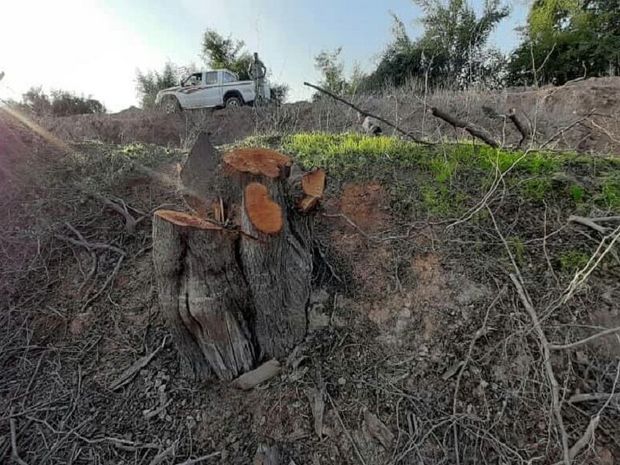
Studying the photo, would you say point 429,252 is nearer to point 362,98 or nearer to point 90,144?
point 90,144

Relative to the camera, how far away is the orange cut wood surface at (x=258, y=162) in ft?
5.03

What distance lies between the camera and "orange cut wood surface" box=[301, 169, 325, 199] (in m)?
1.70

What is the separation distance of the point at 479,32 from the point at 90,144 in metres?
12.8

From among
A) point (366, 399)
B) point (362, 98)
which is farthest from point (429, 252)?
Result: point (362, 98)

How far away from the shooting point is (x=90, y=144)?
367 cm

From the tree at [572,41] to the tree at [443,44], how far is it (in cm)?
104

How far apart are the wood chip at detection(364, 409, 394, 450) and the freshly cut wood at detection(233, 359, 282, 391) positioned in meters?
0.44

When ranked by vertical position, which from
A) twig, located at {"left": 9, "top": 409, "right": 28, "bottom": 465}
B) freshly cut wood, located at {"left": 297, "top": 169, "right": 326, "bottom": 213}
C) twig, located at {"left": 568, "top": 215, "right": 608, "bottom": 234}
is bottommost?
twig, located at {"left": 9, "top": 409, "right": 28, "bottom": 465}

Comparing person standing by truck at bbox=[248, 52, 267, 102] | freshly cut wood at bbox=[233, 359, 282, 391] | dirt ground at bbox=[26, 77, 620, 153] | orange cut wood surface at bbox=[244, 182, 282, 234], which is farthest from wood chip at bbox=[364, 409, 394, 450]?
person standing by truck at bbox=[248, 52, 267, 102]

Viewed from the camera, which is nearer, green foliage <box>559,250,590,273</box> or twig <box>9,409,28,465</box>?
twig <box>9,409,28,465</box>

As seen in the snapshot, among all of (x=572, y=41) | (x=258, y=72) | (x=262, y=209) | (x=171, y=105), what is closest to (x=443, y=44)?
(x=572, y=41)

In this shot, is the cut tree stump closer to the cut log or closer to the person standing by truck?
the cut log

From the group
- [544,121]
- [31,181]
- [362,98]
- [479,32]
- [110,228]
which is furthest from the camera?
[479,32]

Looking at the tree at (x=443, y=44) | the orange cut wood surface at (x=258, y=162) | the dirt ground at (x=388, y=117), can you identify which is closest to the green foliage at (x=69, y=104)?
the dirt ground at (x=388, y=117)
